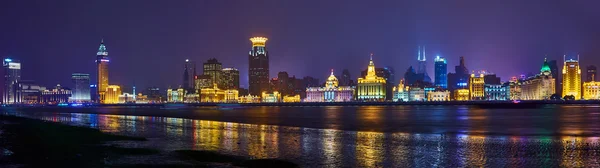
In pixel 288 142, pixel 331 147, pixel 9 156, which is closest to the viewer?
pixel 9 156

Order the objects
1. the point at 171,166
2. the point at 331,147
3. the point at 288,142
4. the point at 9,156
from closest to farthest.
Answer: the point at 171,166
the point at 9,156
the point at 331,147
the point at 288,142

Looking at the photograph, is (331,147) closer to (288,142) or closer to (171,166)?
(288,142)

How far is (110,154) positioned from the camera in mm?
24812

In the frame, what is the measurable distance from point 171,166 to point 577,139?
2405cm

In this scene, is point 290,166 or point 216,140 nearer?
point 290,166

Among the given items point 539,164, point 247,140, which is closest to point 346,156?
point 539,164

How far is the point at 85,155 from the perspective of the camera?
23797 mm

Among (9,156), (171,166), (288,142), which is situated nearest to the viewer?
(171,166)

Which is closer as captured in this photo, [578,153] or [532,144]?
[578,153]

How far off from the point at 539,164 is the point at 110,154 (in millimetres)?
18458

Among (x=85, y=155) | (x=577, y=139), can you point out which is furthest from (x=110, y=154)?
(x=577, y=139)

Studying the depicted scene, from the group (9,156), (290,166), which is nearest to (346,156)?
(290,166)

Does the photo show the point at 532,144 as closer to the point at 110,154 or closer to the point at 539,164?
the point at 539,164

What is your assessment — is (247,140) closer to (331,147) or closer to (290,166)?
(331,147)
